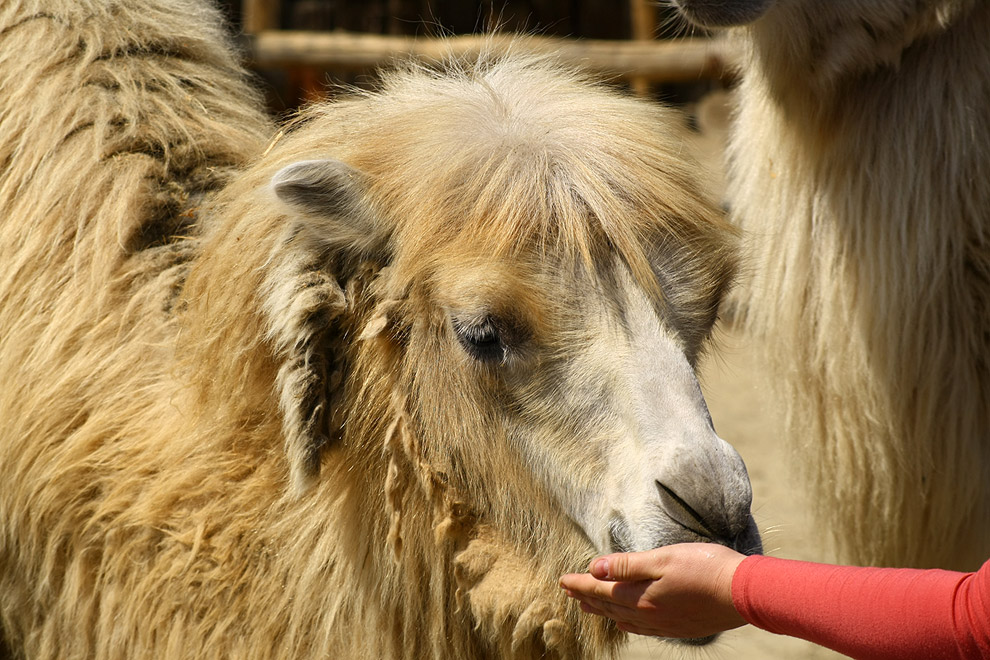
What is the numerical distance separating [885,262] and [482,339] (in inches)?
65.7

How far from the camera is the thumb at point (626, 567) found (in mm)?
1963

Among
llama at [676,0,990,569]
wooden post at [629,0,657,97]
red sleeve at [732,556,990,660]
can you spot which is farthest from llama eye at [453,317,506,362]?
wooden post at [629,0,657,97]

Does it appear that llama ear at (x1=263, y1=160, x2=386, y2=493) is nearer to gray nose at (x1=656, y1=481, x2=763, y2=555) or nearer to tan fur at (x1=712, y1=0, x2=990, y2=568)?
gray nose at (x1=656, y1=481, x2=763, y2=555)

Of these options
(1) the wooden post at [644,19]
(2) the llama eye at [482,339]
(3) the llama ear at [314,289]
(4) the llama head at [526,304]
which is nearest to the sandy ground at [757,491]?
(4) the llama head at [526,304]

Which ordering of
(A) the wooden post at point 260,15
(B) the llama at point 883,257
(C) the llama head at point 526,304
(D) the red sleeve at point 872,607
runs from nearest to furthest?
(D) the red sleeve at point 872,607
(C) the llama head at point 526,304
(B) the llama at point 883,257
(A) the wooden post at point 260,15

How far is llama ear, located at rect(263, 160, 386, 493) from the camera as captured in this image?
2268 mm

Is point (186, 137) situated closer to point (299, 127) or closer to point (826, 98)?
point (299, 127)

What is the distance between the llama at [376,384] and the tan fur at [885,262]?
3.17 feet

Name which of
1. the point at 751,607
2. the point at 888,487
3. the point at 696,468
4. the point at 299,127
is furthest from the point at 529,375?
the point at 888,487

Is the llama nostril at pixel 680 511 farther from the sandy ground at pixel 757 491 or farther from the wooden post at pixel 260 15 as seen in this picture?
the wooden post at pixel 260 15

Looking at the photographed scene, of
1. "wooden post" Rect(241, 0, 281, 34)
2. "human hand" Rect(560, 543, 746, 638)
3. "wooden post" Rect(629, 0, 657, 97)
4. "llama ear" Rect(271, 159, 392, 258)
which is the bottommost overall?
"human hand" Rect(560, 543, 746, 638)

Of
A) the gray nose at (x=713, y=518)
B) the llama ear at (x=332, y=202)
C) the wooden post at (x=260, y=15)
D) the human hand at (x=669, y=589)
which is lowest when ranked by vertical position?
the human hand at (x=669, y=589)

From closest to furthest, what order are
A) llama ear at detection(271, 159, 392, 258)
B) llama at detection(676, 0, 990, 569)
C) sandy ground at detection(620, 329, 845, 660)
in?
llama ear at detection(271, 159, 392, 258), llama at detection(676, 0, 990, 569), sandy ground at detection(620, 329, 845, 660)

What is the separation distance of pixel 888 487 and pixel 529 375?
1715mm
